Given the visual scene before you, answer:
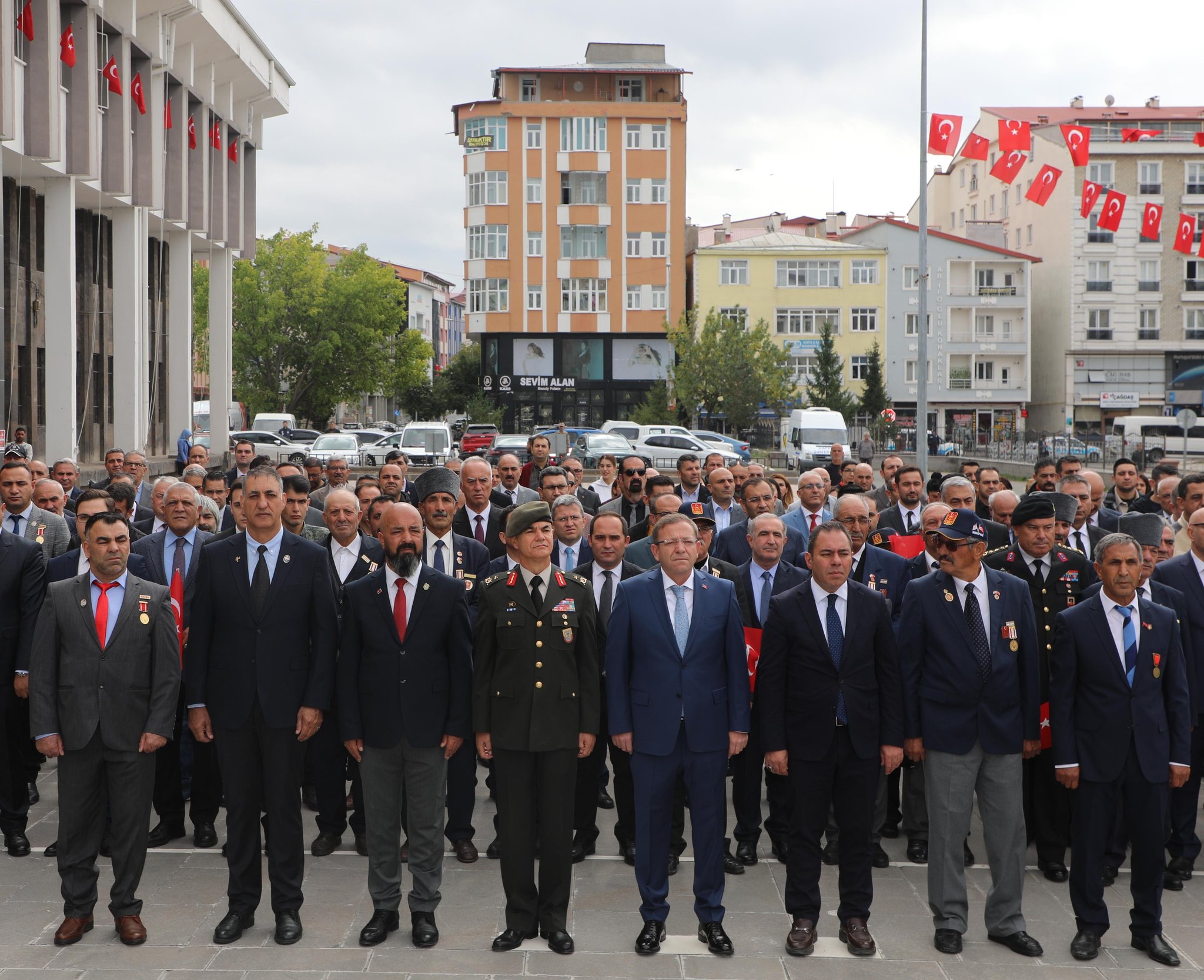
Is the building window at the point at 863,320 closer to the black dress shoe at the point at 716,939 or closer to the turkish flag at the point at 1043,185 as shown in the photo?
the turkish flag at the point at 1043,185

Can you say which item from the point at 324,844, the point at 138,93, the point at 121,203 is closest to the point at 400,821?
the point at 324,844

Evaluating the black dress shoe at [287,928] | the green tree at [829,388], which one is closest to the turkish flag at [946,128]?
the black dress shoe at [287,928]

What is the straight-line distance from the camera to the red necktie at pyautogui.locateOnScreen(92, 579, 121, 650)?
19.6 feet

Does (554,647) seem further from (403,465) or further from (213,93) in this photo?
(213,93)

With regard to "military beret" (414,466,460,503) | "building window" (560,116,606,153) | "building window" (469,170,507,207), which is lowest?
"military beret" (414,466,460,503)

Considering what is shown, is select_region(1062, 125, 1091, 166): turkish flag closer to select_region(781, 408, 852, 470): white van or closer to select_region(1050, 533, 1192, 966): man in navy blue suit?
select_region(781, 408, 852, 470): white van

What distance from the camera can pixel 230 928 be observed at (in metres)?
5.79

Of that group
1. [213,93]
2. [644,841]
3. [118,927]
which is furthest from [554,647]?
[213,93]

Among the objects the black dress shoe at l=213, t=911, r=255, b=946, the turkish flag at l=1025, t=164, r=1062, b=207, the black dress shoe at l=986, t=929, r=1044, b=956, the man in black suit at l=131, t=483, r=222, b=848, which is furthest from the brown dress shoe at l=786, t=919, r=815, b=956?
the turkish flag at l=1025, t=164, r=1062, b=207

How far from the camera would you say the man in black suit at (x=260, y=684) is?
5918 mm

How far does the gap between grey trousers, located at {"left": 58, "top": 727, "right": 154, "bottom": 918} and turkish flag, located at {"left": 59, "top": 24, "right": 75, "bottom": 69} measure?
23.3m

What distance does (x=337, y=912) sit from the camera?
6.20m

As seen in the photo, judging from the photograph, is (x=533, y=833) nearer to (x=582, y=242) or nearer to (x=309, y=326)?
(x=309, y=326)

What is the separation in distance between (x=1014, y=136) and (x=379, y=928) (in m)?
21.6
